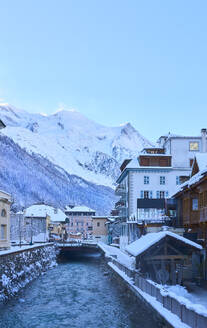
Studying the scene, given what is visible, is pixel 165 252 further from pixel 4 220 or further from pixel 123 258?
pixel 123 258

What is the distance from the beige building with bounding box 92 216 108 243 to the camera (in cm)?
11681

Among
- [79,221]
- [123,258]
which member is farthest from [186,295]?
[79,221]

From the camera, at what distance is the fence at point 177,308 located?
50.3 ft

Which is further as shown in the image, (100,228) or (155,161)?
(100,228)

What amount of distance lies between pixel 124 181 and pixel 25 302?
42.3 m

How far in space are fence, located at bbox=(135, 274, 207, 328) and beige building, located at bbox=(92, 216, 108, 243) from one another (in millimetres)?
90502

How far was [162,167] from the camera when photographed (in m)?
64.2

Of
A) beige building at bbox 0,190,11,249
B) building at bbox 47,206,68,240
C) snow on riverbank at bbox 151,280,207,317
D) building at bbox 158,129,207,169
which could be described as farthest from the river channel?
building at bbox 47,206,68,240

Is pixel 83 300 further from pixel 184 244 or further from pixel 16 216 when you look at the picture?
pixel 16 216

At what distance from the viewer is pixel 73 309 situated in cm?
2983

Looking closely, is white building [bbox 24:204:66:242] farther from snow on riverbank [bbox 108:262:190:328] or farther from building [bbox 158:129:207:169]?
snow on riverbank [bbox 108:262:190:328]

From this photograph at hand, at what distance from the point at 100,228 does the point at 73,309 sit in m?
88.8

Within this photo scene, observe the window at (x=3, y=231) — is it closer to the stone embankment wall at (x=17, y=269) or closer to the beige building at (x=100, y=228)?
the stone embankment wall at (x=17, y=269)

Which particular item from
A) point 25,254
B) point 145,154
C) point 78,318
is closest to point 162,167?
point 145,154
